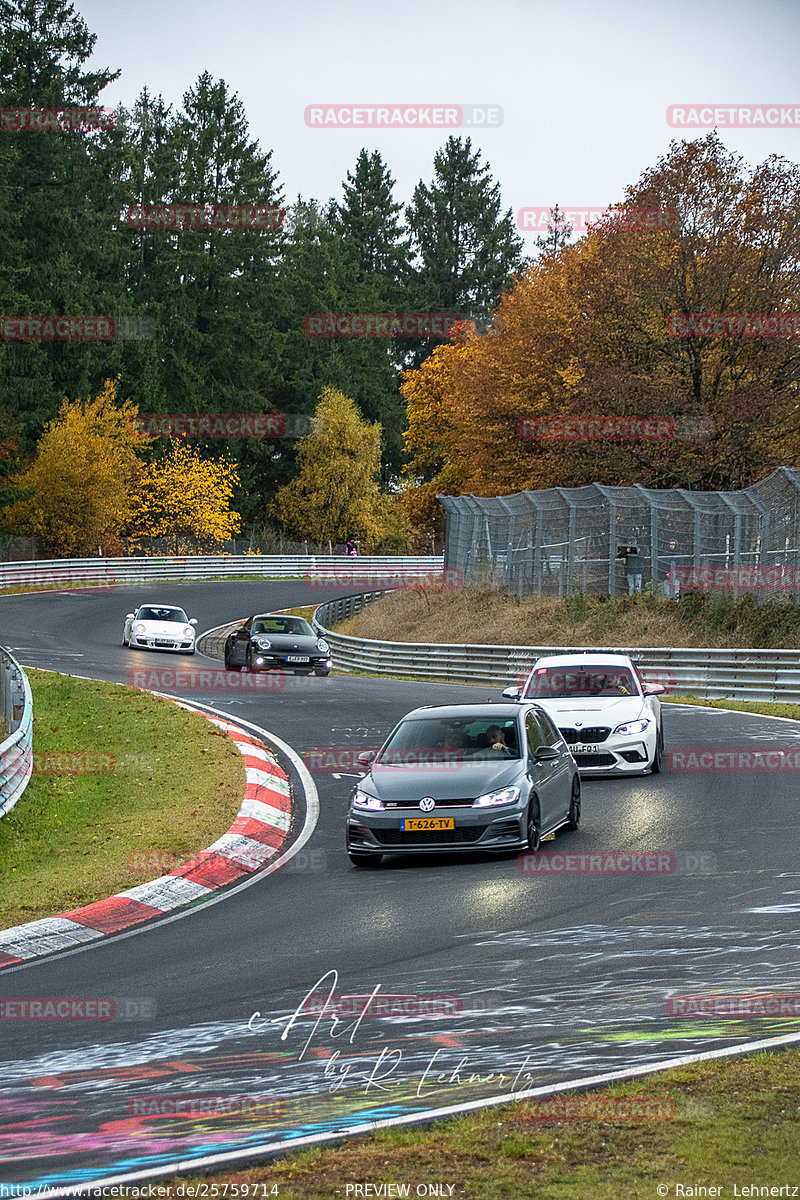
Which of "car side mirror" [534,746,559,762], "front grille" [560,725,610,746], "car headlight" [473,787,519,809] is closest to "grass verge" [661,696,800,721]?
"front grille" [560,725,610,746]

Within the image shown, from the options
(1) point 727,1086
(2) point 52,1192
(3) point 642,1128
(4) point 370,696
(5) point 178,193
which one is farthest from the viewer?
(5) point 178,193

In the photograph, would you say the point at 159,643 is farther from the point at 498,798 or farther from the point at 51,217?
the point at 51,217

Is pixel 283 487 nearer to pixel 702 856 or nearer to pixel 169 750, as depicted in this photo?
pixel 169 750

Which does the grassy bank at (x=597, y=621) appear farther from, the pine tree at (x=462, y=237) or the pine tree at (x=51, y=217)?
the pine tree at (x=462, y=237)

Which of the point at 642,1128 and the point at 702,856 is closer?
the point at 642,1128

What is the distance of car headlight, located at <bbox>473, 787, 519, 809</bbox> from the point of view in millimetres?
12516

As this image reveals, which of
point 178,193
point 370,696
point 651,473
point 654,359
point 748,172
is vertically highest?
point 178,193

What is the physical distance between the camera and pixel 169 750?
64.1 feet

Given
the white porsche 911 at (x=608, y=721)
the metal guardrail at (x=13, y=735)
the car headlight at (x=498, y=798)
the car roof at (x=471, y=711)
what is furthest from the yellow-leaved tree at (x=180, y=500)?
the car headlight at (x=498, y=798)

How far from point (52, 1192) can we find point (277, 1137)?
0.83 metres

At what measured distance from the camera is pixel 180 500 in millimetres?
86062

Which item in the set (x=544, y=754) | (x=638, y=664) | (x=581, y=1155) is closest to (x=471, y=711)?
(x=544, y=754)

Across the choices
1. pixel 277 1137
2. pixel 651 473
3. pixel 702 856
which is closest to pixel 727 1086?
pixel 277 1137

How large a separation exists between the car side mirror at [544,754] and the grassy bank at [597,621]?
56.3 ft
